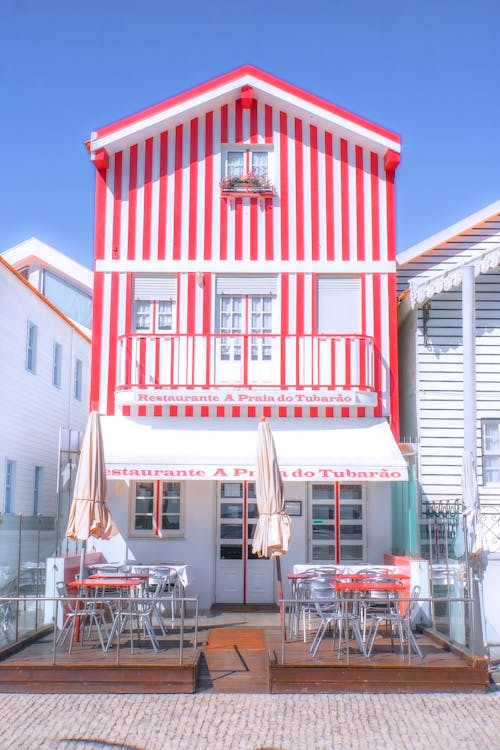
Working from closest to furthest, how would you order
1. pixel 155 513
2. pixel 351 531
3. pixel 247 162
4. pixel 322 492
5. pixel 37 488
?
pixel 155 513 → pixel 351 531 → pixel 322 492 → pixel 247 162 → pixel 37 488

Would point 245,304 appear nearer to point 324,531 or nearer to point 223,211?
point 223,211

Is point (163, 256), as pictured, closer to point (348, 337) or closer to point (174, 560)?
point (348, 337)

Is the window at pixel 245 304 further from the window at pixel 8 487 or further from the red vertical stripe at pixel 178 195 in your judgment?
the window at pixel 8 487

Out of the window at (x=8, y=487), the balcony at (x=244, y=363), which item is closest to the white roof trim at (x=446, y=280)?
the balcony at (x=244, y=363)

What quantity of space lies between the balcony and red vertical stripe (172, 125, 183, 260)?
6.76 ft

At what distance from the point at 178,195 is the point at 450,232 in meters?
6.09

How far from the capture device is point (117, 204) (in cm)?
1789

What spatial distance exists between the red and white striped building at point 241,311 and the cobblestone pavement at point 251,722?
625 centimetres

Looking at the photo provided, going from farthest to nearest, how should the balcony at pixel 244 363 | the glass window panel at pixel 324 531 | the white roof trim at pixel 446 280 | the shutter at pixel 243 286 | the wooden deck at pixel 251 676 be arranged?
the shutter at pixel 243 286 → the glass window panel at pixel 324 531 → the balcony at pixel 244 363 → the white roof trim at pixel 446 280 → the wooden deck at pixel 251 676

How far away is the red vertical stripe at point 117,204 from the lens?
17.7 m

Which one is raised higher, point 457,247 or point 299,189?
point 299,189

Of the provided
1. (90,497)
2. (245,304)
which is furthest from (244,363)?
(90,497)

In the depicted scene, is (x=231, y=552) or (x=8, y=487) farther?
(x=8, y=487)

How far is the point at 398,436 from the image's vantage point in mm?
17094
